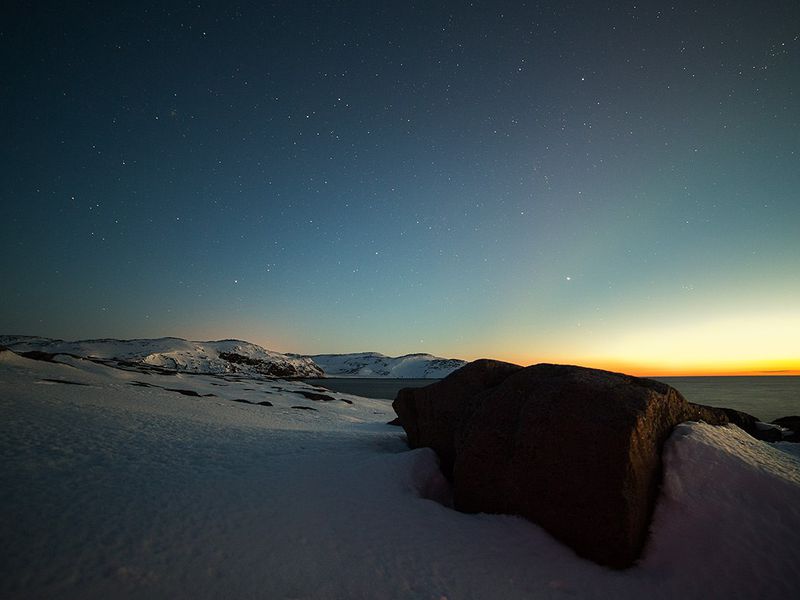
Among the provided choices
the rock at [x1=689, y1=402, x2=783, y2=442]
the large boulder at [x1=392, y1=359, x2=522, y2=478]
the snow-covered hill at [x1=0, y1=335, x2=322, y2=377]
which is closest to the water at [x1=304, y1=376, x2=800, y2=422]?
the snow-covered hill at [x1=0, y1=335, x2=322, y2=377]

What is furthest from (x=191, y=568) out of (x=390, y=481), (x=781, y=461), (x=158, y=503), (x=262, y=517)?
(x=781, y=461)

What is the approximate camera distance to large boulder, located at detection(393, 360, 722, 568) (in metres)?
5.45

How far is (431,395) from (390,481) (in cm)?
403

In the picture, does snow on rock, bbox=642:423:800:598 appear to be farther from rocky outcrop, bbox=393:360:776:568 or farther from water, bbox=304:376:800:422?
water, bbox=304:376:800:422

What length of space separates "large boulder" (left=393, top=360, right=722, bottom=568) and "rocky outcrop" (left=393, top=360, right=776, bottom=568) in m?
0.02

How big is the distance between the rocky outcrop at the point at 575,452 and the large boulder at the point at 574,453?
0.05ft

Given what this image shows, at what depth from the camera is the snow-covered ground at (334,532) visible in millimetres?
4324

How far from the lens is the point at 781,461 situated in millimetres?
6414

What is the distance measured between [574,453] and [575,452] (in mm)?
25

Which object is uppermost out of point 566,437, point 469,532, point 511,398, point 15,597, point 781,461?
point 511,398

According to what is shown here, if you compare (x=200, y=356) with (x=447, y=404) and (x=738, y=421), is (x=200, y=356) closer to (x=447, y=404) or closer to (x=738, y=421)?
(x=447, y=404)

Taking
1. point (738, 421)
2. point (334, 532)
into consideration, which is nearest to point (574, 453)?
point (334, 532)

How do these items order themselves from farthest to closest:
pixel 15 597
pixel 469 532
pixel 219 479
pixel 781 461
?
pixel 219 479 < pixel 781 461 < pixel 469 532 < pixel 15 597

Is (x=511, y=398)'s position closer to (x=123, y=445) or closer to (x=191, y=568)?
(x=191, y=568)
